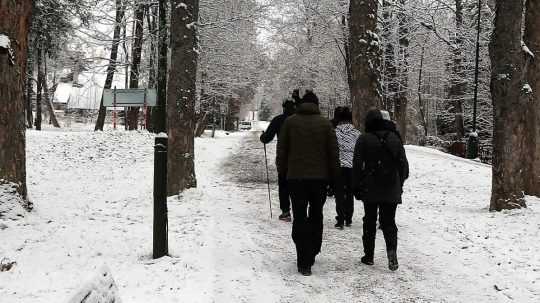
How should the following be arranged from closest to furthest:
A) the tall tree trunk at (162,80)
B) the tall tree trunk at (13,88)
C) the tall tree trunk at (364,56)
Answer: the tall tree trunk at (162,80), the tall tree trunk at (13,88), the tall tree trunk at (364,56)

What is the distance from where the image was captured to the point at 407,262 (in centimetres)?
673

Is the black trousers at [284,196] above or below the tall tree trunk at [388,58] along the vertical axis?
below

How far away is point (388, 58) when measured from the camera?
1000 inches

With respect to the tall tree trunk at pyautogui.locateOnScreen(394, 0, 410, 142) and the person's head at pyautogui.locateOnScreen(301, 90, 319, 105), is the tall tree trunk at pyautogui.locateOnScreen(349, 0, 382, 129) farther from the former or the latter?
the tall tree trunk at pyautogui.locateOnScreen(394, 0, 410, 142)

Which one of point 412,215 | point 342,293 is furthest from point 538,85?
point 342,293

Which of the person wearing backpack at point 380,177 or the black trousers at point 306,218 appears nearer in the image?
the black trousers at point 306,218

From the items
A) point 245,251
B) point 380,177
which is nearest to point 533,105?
point 380,177

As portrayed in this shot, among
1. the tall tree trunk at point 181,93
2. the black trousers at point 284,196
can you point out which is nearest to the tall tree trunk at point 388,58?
the tall tree trunk at point 181,93

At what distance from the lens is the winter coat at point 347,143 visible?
900 centimetres

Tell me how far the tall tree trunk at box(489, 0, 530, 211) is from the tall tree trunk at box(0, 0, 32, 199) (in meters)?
7.98

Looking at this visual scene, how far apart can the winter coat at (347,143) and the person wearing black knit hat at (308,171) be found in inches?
113

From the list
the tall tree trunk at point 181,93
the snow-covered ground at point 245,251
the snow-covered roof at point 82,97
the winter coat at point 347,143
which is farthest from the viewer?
the snow-covered roof at point 82,97

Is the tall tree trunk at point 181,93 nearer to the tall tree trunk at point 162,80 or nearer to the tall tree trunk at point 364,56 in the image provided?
the tall tree trunk at point 162,80

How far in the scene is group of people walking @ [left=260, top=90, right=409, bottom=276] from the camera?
607 cm
